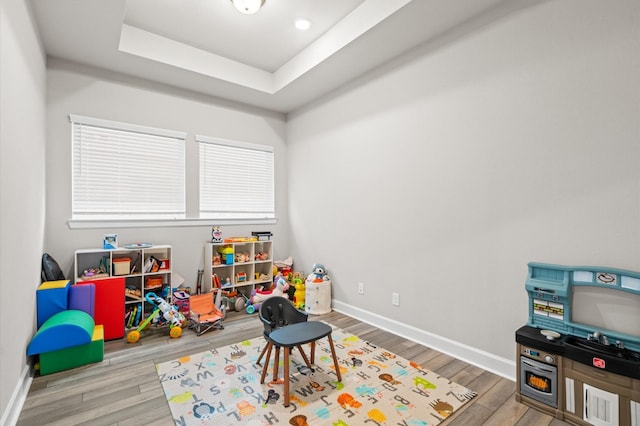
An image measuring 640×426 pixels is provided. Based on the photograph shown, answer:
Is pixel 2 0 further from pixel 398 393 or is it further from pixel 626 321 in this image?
pixel 626 321

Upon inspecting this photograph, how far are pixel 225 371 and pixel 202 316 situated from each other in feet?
3.50

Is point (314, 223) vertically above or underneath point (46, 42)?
underneath

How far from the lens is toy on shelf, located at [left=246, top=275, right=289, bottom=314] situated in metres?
4.00

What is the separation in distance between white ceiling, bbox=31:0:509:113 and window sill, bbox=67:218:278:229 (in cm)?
171

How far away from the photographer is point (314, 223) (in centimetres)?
441

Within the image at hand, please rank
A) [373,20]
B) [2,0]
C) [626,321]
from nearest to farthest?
[2,0] < [626,321] < [373,20]

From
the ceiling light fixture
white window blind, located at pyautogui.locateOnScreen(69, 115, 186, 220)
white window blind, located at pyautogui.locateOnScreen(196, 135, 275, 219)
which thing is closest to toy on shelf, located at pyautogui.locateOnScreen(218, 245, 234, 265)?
white window blind, located at pyautogui.locateOnScreen(196, 135, 275, 219)

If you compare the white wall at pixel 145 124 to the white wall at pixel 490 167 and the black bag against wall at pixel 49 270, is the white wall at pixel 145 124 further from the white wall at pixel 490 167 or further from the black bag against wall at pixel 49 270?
the white wall at pixel 490 167

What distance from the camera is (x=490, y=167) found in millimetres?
2490

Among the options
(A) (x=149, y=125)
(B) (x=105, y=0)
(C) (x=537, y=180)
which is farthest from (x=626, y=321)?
(A) (x=149, y=125)

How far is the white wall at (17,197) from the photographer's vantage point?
1.73 m

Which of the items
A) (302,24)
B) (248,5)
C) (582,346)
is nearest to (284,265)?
(302,24)

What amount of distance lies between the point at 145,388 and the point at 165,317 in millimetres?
1082

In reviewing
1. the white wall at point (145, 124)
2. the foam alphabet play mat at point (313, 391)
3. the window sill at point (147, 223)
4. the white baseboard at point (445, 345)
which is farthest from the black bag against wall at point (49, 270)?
the white baseboard at point (445, 345)
